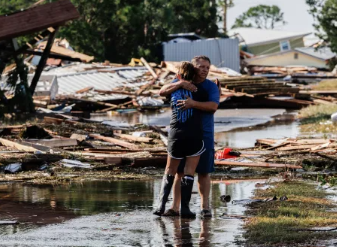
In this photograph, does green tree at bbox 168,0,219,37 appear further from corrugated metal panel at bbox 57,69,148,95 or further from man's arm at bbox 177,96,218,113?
man's arm at bbox 177,96,218,113

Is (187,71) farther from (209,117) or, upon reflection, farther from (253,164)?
(253,164)

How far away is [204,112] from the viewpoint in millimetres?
9609

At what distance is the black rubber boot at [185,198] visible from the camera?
31.3 ft

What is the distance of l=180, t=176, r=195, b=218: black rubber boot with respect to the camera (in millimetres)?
9531

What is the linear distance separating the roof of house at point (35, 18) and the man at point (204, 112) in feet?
45.0

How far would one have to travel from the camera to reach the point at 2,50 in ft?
87.0

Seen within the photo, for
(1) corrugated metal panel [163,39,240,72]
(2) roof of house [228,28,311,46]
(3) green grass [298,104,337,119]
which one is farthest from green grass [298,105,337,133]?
(2) roof of house [228,28,311,46]

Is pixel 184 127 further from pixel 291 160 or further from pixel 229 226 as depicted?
pixel 291 160

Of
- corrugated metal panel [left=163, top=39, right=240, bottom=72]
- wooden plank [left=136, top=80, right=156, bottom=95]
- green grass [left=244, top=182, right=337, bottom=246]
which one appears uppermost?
corrugated metal panel [left=163, top=39, right=240, bottom=72]

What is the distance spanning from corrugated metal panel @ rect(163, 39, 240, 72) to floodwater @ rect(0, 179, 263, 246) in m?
49.9

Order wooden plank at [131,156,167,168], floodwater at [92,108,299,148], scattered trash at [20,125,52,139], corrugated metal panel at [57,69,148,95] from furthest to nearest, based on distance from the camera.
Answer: corrugated metal panel at [57,69,148,95]
floodwater at [92,108,299,148]
scattered trash at [20,125,52,139]
wooden plank at [131,156,167,168]

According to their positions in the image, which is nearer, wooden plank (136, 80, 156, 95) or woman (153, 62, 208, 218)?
woman (153, 62, 208, 218)

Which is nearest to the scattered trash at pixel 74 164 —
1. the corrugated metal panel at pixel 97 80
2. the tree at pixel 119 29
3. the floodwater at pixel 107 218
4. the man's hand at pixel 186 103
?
the floodwater at pixel 107 218

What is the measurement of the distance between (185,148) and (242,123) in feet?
65.6
